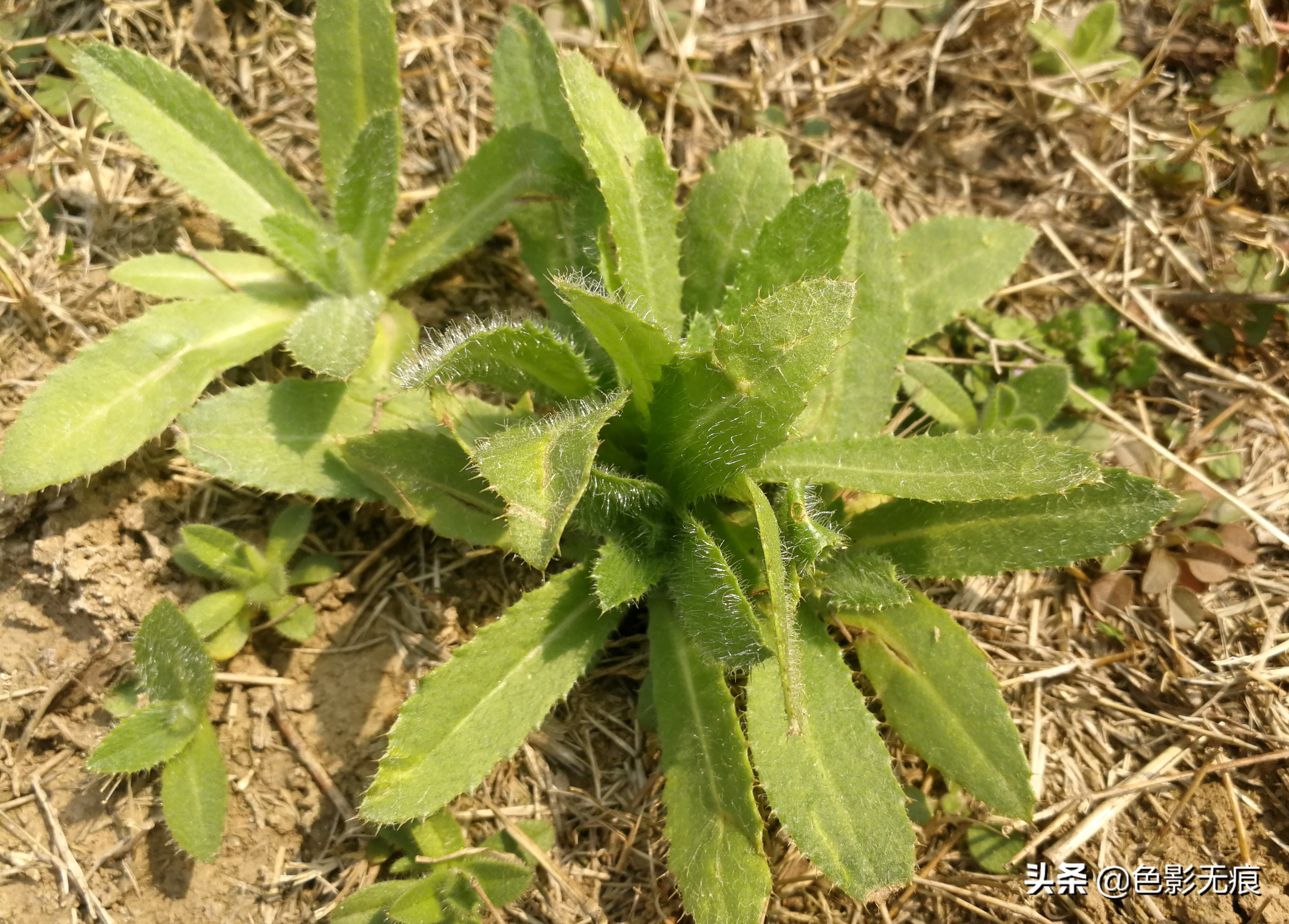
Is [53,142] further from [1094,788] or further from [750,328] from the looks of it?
[1094,788]

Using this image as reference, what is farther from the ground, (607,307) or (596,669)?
(607,307)

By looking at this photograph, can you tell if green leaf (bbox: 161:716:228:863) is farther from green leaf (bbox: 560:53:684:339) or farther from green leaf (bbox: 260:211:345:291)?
green leaf (bbox: 560:53:684:339)

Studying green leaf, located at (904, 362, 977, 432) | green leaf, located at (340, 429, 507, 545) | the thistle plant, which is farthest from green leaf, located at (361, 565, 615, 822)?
green leaf, located at (904, 362, 977, 432)

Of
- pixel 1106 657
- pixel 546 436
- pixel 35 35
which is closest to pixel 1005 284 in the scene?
pixel 1106 657

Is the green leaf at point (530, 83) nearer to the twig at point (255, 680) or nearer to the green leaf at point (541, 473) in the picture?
the green leaf at point (541, 473)

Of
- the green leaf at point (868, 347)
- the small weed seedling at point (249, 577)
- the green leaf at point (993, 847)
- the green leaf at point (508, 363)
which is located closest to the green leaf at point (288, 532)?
the small weed seedling at point (249, 577)
